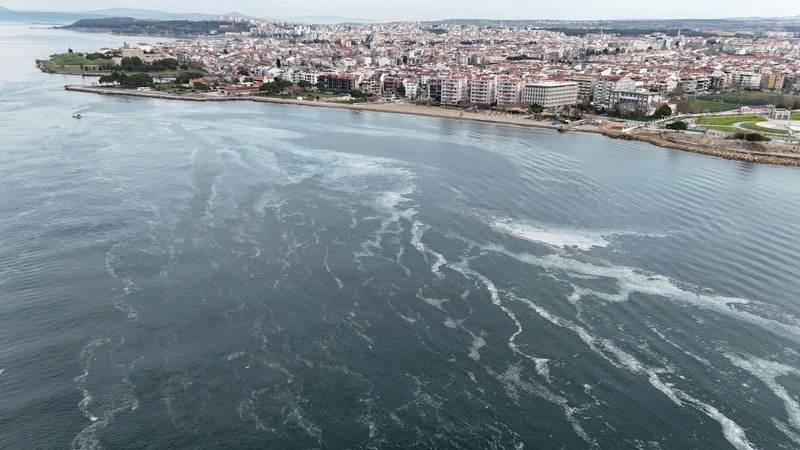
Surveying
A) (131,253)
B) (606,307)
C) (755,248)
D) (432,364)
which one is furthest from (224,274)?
(755,248)

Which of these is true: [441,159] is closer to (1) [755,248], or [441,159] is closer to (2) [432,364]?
(1) [755,248]

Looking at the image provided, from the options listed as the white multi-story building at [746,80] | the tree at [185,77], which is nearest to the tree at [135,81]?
the tree at [185,77]

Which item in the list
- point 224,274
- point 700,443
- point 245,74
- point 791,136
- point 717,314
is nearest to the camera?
point 700,443

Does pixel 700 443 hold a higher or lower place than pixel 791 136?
lower

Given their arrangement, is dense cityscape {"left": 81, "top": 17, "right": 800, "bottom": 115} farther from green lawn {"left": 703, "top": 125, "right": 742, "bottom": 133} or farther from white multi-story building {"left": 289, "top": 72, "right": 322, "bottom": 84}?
green lawn {"left": 703, "top": 125, "right": 742, "bottom": 133}

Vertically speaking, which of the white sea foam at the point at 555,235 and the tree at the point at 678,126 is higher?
the tree at the point at 678,126

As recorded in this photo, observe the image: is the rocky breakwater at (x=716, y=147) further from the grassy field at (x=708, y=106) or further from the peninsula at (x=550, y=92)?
the grassy field at (x=708, y=106)

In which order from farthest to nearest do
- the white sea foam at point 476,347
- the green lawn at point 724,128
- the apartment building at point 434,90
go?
the apartment building at point 434,90
the green lawn at point 724,128
the white sea foam at point 476,347
